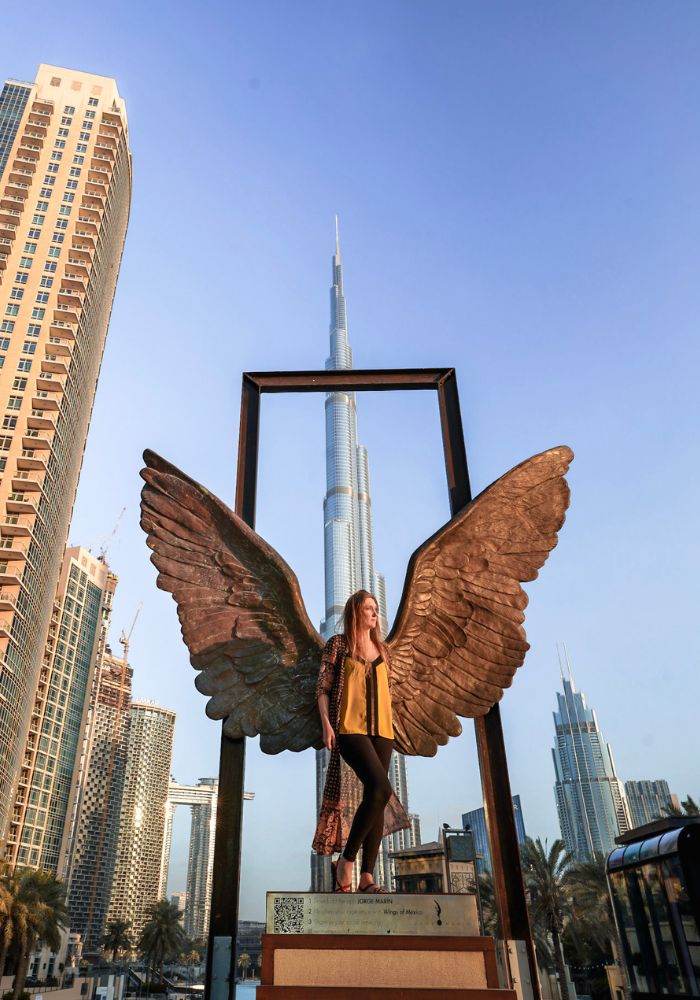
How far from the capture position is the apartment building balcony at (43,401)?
53.7 meters

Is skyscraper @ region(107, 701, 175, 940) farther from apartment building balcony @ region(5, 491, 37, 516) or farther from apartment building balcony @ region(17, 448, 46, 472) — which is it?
apartment building balcony @ region(17, 448, 46, 472)

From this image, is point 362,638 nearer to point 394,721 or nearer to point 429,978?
point 394,721

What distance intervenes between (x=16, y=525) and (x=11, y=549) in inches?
79.0

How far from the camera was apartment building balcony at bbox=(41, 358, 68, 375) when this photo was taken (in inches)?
2169

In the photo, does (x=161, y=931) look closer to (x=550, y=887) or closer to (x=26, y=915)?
(x=26, y=915)

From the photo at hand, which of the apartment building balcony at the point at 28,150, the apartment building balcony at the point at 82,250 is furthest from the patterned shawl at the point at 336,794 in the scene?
the apartment building balcony at the point at 28,150

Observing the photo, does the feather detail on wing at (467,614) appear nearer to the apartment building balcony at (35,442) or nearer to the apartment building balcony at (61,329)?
the apartment building balcony at (35,442)

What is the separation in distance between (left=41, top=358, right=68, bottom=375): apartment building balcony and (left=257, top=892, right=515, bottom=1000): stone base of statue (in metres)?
56.8

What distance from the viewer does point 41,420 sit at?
Result: 2101 inches

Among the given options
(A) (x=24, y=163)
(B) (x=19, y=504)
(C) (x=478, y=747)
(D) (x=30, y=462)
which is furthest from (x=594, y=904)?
(A) (x=24, y=163)

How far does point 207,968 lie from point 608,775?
147807 mm

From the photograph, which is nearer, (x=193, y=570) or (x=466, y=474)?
(x=193, y=570)

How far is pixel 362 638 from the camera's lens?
5543mm

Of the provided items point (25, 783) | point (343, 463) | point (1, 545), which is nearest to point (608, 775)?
point (343, 463)
